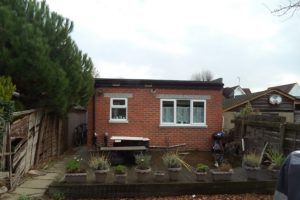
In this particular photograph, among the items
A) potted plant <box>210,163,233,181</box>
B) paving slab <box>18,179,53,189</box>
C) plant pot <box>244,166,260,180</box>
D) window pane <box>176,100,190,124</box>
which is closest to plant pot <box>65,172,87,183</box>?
paving slab <box>18,179,53,189</box>

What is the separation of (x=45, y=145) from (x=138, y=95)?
5057 millimetres

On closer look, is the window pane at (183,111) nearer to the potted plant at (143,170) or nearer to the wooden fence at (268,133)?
the wooden fence at (268,133)

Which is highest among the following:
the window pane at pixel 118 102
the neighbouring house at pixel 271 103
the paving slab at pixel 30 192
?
the neighbouring house at pixel 271 103

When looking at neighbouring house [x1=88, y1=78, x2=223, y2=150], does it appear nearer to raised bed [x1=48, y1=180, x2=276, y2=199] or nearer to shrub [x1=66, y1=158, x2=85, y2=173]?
shrub [x1=66, y1=158, x2=85, y2=173]

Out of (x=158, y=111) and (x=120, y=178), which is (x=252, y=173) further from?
(x=158, y=111)

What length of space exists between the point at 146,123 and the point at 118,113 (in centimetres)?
123

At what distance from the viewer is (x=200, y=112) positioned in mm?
16875

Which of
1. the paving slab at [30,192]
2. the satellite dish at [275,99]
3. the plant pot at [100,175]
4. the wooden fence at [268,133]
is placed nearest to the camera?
the paving slab at [30,192]

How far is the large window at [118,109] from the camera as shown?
16.3 meters

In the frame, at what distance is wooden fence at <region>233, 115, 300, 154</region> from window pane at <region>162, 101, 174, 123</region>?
279 cm

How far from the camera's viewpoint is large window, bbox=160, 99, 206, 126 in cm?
1658

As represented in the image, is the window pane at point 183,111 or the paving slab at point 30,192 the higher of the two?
the window pane at point 183,111

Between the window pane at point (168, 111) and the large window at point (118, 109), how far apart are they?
5.31 feet

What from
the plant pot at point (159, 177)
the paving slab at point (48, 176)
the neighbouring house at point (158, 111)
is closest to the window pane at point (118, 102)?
the neighbouring house at point (158, 111)
